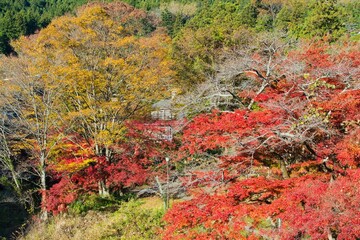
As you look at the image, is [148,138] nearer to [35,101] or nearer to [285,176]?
[35,101]

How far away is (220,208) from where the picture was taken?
26.4 ft

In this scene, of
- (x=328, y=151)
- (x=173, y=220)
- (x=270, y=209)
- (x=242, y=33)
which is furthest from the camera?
(x=242, y=33)

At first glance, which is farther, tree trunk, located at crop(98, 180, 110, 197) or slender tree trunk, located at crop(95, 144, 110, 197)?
tree trunk, located at crop(98, 180, 110, 197)

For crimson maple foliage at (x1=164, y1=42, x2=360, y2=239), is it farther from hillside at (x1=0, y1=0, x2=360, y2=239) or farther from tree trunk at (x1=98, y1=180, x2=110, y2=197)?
tree trunk at (x1=98, y1=180, x2=110, y2=197)

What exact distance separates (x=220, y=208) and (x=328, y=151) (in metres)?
3.47

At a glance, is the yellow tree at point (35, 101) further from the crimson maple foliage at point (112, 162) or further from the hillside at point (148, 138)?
the crimson maple foliage at point (112, 162)

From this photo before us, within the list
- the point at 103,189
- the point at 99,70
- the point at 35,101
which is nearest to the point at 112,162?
the point at 103,189

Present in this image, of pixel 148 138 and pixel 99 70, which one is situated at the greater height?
pixel 99 70

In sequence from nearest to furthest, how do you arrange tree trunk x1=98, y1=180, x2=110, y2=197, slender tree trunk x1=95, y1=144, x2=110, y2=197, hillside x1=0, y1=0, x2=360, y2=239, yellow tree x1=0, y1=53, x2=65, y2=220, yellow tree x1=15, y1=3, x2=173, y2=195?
hillside x1=0, y1=0, x2=360, y2=239
yellow tree x1=0, y1=53, x2=65, y2=220
yellow tree x1=15, y1=3, x2=173, y2=195
slender tree trunk x1=95, y1=144, x2=110, y2=197
tree trunk x1=98, y1=180, x2=110, y2=197

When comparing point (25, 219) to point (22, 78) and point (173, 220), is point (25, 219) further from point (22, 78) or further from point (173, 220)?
point (173, 220)

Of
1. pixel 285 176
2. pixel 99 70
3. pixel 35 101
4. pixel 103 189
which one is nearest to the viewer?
pixel 285 176

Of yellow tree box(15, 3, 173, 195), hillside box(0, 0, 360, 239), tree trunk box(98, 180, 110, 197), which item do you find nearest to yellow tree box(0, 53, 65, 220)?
hillside box(0, 0, 360, 239)

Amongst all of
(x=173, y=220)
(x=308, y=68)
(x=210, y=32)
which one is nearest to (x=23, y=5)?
(x=210, y=32)

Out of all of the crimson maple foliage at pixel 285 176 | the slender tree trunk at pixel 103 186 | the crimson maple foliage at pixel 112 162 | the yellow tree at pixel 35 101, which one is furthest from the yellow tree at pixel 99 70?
the crimson maple foliage at pixel 285 176
